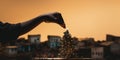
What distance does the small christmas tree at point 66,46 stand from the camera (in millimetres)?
5254

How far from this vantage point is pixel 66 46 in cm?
538

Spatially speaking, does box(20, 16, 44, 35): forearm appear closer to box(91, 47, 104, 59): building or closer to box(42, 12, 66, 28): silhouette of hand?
box(42, 12, 66, 28): silhouette of hand

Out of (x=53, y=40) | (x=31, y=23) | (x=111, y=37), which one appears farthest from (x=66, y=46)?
Answer: (x=31, y=23)

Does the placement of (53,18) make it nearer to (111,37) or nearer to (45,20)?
(45,20)

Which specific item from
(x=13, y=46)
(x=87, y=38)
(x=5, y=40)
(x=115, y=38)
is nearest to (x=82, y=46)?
(x=87, y=38)

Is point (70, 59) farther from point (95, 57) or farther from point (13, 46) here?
point (13, 46)

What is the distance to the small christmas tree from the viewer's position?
17.2 feet

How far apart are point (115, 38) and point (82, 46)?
580mm

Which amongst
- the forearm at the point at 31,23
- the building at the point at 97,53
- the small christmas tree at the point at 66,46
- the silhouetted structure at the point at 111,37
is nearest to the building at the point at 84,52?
the building at the point at 97,53

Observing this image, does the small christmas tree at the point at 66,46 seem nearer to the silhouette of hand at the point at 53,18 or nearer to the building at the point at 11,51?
the building at the point at 11,51

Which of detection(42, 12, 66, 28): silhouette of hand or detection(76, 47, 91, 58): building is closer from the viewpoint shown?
detection(42, 12, 66, 28): silhouette of hand

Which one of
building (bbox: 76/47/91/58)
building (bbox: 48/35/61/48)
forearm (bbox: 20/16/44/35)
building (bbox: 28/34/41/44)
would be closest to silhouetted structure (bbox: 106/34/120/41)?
building (bbox: 76/47/91/58)

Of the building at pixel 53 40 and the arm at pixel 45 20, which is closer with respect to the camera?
the arm at pixel 45 20

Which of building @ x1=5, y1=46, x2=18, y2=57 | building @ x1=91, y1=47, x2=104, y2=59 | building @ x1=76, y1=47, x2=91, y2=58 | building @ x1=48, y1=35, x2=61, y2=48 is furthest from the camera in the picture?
building @ x1=5, y1=46, x2=18, y2=57
